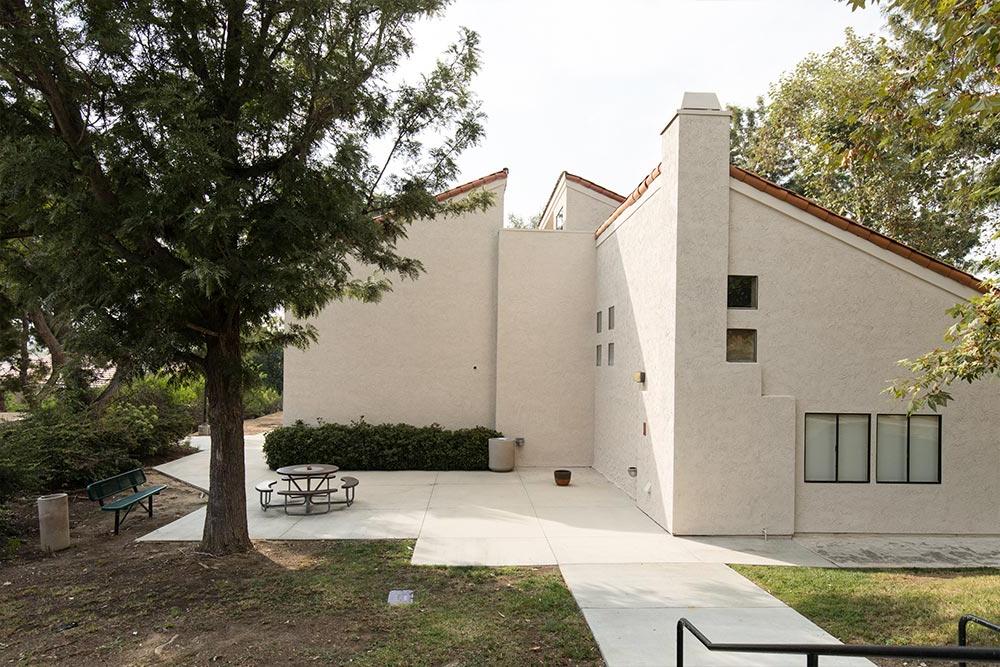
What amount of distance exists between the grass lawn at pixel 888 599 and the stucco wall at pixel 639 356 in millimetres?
2433

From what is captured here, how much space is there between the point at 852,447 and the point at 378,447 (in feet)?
32.5

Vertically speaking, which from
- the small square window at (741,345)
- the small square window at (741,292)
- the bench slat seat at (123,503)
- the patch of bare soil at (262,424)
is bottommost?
the patch of bare soil at (262,424)

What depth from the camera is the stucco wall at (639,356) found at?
385 inches

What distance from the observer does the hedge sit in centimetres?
1455

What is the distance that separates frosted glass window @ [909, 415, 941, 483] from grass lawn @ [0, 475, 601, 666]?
6.21m

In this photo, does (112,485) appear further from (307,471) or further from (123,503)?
(307,471)

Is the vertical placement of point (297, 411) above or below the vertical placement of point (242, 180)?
below

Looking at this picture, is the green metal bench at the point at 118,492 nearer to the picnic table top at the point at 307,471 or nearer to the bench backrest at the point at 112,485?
Answer: the bench backrest at the point at 112,485

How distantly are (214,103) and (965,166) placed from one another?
1448 cm

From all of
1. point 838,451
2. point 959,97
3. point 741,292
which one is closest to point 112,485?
point 741,292

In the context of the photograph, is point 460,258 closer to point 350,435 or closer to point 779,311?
point 350,435

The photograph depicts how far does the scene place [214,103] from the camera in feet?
24.1

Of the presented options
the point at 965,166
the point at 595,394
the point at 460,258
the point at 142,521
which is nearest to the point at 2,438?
the point at 142,521

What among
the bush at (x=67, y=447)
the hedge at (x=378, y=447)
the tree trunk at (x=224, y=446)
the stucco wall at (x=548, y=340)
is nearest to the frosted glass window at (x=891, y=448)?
the stucco wall at (x=548, y=340)
